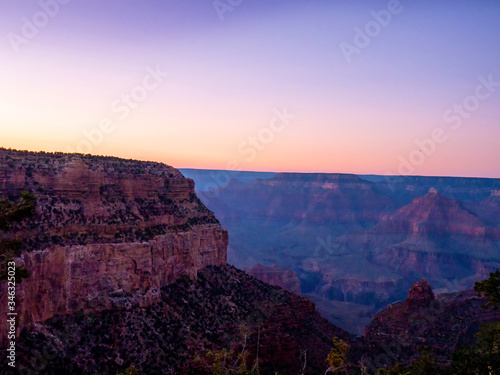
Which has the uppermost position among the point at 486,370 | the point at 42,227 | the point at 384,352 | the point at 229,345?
the point at 42,227

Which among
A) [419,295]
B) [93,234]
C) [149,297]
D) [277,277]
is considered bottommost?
[277,277]

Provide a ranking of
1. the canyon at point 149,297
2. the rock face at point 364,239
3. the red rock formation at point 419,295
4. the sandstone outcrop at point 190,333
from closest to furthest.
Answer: the sandstone outcrop at point 190,333, the canyon at point 149,297, the red rock formation at point 419,295, the rock face at point 364,239

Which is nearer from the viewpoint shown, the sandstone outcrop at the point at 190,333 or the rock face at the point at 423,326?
the sandstone outcrop at the point at 190,333

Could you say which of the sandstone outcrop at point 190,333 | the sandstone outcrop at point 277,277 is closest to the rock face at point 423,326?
the sandstone outcrop at point 190,333

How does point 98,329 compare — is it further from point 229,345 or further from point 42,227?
point 229,345

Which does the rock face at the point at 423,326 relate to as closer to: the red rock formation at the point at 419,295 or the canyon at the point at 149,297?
the red rock formation at the point at 419,295

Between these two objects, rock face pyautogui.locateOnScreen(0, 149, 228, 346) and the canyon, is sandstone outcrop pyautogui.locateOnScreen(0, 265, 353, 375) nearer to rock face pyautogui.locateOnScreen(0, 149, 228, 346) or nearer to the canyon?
the canyon

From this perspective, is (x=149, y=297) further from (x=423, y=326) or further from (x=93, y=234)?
(x=423, y=326)

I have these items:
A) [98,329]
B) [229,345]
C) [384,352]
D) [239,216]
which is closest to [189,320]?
[229,345]

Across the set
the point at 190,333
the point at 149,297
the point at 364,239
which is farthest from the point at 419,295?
the point at 364,239
